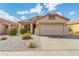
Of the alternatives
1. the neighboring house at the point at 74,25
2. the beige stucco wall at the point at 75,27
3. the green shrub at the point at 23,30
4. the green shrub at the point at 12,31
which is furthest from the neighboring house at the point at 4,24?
the beige stucco wall at the point at 75,27

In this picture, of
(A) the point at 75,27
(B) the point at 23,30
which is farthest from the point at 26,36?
(A) the point at 75,27

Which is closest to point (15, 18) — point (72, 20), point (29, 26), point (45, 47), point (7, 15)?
point (7, 15)

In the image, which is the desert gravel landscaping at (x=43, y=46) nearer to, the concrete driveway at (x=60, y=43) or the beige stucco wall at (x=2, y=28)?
the concrete driveway at (x=60, y=43)

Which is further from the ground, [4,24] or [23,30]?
[4,24]

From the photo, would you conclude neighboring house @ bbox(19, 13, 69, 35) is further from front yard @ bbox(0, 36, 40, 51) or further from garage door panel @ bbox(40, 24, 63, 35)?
front yard @ bbox(0, 36, 40, 51)

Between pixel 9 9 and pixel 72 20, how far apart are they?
186 inches

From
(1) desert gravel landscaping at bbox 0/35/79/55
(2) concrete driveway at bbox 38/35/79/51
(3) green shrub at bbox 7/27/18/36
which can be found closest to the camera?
(1) desert gravel landscaping at bbox 0/35/79/55

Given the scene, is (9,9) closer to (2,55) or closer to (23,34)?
(23,34)

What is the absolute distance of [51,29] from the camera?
16453 mm

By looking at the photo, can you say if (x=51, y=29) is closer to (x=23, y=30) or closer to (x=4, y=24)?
(x=23, y=30)

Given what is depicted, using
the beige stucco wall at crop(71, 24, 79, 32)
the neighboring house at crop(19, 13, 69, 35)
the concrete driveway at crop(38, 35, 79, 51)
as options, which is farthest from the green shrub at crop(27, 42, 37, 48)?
the beige stucco wall at crop(71, 24, 79, 32)

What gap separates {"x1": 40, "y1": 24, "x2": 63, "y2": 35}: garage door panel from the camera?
635 inches

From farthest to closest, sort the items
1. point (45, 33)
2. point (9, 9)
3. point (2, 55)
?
point (45, 33)
point (9, 9)
point (2, 55)

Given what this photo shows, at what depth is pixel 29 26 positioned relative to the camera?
1444 cm
